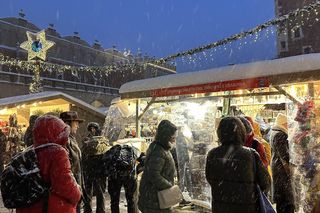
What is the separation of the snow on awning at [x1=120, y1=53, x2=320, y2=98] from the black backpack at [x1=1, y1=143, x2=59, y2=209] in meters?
5.00

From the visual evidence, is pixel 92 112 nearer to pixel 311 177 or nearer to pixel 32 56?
pixel 32 56

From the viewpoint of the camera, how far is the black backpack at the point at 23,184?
9.95 feet

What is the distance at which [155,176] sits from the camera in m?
4.23

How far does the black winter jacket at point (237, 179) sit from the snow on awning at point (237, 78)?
3.55 metres

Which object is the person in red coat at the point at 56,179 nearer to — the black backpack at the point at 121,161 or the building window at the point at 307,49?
the black backpack at the point at 121,161

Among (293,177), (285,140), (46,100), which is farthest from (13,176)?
(46,100)

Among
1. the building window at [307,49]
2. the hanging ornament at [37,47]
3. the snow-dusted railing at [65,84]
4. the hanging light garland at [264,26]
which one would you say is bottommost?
the hanging light garland at [264,26]

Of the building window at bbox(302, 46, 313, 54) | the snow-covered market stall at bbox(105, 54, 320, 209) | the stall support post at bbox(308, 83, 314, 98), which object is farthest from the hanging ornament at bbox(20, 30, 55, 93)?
the building window at bbox(302, 46, 313, 54)

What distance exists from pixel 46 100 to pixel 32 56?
676 cm

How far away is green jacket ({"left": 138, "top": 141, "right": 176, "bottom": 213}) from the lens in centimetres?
425

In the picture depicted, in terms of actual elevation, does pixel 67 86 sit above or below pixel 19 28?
below

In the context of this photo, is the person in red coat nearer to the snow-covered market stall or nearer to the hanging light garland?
the snow-covered market stall

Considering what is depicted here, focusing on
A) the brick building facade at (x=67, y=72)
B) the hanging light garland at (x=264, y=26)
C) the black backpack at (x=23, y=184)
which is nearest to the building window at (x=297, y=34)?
the brick building facade at (x=67, y=72)

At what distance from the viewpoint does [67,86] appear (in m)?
31.9
